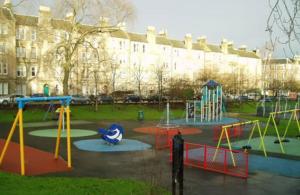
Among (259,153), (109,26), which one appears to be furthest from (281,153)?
(109,26)

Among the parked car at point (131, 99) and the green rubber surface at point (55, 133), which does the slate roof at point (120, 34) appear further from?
the green rubber surface at point (55, 133)

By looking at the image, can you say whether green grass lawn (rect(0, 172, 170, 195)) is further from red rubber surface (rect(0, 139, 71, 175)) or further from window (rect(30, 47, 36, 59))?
window (rect(30, 47, 36, 59))

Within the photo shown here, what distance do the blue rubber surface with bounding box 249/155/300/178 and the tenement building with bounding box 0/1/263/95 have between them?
2503 centimetres

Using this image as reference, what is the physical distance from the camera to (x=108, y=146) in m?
19.4

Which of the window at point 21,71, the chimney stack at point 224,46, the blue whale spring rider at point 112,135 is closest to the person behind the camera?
the blue whale spring rider at point 112,135

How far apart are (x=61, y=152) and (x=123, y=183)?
707cm

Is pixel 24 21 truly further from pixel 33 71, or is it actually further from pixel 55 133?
pixel 55 133

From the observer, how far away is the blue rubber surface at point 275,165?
1423cm

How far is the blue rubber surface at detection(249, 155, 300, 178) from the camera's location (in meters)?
14.2

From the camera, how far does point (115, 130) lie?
19.6 metres

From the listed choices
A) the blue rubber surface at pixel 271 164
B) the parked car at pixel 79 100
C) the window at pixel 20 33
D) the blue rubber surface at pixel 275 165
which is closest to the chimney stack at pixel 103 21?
the parked car at pixel 79 100

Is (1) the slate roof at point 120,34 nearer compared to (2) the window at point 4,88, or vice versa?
(2) the window at point 4,88

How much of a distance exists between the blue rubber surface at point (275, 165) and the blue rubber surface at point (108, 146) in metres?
5.64

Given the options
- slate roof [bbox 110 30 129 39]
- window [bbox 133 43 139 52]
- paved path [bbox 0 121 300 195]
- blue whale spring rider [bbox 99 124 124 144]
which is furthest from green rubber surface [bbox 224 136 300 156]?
window [bbox 133 43 139 52]
